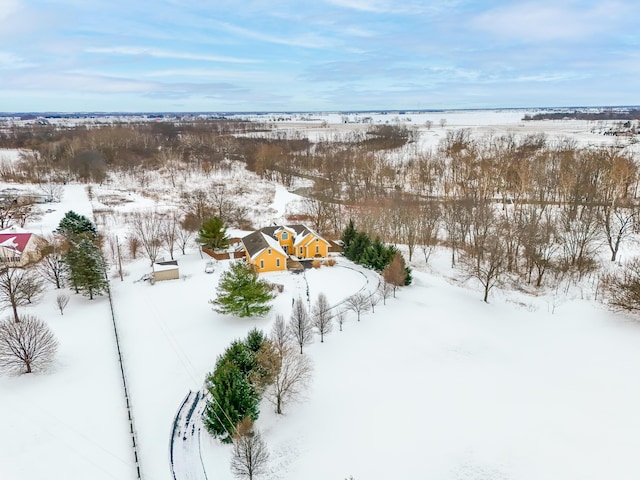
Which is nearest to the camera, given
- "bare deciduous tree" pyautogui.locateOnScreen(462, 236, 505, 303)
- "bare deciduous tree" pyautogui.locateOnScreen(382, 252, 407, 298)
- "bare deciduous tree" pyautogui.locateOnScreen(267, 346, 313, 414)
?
"bare deciduous tree" pyautogui.locateOnScreen(267, 346, 313, 414)

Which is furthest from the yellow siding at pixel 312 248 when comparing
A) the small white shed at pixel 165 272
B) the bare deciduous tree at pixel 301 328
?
the bare deciduous tree at pixel 301 328

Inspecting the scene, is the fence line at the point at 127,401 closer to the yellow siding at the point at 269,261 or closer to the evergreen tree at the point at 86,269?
the evergreen tree at the point at 86,269

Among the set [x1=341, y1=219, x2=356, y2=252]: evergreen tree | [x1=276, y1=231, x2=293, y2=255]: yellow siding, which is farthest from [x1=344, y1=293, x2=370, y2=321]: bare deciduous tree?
[x1=276, y1=231, x2=293, y2=255]: yellow siding

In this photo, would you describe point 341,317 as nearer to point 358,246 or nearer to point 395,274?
point 395,274

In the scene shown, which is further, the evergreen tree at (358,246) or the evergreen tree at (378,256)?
the evergreen tree at (358,246)

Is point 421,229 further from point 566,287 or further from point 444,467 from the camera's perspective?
point 444,467

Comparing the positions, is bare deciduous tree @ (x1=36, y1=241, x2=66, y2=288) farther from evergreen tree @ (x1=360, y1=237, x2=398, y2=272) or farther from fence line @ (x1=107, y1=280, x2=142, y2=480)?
evergreen tree @ (x1=360, y1=237, x2=398, y2=272)
